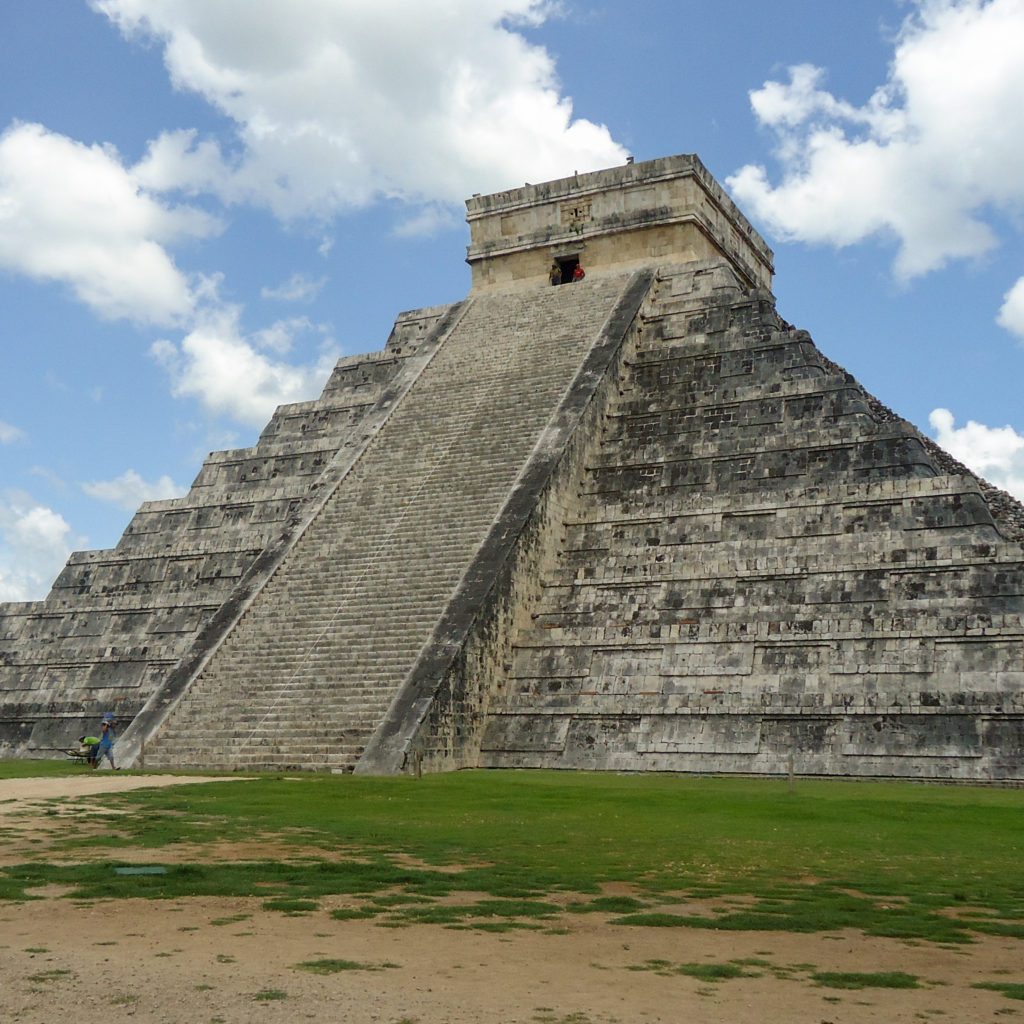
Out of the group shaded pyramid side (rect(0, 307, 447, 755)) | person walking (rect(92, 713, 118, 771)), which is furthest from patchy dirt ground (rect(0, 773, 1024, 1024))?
shaded pyramid side (rect(0, 307, 447, 755))

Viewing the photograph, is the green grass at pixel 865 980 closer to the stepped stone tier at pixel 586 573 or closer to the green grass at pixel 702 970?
the green grass at pixel 702 970

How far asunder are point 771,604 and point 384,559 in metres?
5.66

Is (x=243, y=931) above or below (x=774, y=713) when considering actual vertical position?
below

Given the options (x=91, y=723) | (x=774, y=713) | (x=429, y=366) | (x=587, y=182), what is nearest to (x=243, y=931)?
(x=774, y=713)

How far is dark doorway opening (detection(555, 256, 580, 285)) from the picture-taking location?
82.1 ft

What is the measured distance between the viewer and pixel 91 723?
20.4 m

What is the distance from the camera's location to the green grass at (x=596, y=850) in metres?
7.04

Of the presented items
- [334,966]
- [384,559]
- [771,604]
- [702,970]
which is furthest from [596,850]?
[384,559]

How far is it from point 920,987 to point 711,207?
21.1 m

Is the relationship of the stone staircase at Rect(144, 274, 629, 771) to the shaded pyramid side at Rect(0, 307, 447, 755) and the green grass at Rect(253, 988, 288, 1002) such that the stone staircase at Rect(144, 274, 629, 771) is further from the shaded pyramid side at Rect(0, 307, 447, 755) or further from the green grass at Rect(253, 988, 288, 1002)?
the green grass at Rect(253, 988, 288, 1002)

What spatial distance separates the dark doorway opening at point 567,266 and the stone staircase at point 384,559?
0.86 meters

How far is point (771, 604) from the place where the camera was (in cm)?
1662

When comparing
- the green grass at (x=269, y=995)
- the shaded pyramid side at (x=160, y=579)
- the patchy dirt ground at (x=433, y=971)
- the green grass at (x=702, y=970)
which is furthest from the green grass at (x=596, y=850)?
the shaded pyramid side at (x=160, y=579)

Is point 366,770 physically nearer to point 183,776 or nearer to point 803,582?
point 183,776
